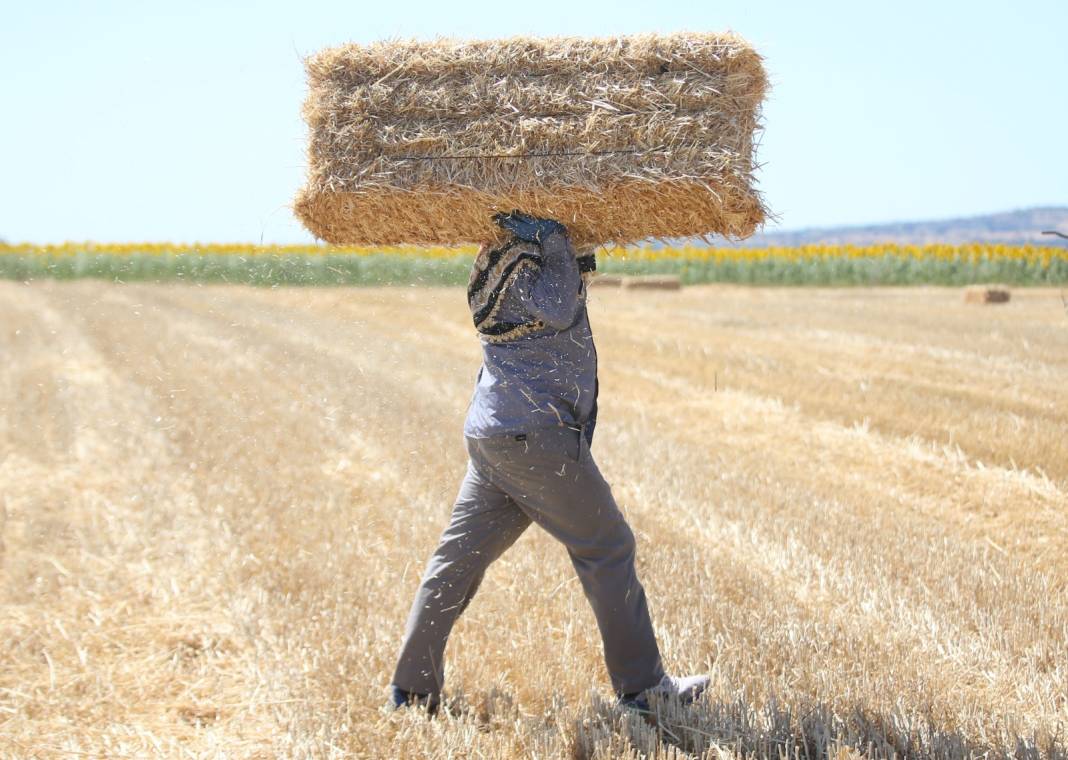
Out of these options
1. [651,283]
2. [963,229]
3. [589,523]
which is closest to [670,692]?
[589,523]

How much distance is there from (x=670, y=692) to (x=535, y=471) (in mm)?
868

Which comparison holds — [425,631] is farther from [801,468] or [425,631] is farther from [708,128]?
[801,468]

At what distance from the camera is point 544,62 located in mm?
3695

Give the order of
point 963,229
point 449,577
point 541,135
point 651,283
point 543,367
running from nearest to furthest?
point 543,367, point 541,135, point 449,577, point 651,283, point 963,229

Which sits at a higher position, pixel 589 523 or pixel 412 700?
pixel 589 523

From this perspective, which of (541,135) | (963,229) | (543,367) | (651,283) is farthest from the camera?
(963,229)

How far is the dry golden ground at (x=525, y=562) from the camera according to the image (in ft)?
12.0

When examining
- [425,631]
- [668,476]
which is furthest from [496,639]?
[668,476]

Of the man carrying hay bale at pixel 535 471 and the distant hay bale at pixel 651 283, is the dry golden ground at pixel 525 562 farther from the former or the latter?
the distant hay bale at pixel 651 283

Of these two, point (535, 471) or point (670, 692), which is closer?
point (535, 471)

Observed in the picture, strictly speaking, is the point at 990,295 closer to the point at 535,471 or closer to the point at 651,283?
the point at 651,283

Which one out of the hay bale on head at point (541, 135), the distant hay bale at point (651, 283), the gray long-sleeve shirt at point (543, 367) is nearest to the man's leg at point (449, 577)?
the gray long-sleeve shirt at point (543, 367)

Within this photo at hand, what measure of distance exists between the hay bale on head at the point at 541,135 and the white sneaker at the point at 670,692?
4.94 ft

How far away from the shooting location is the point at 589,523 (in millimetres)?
3547
